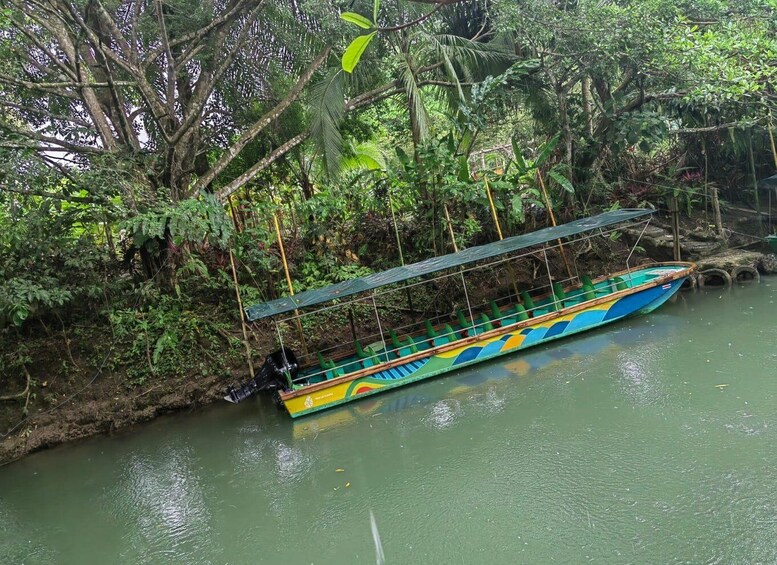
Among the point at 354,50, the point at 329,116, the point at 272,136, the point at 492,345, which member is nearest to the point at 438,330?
the point at 492,345

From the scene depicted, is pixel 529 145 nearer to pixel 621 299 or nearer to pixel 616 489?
pixel 621 299

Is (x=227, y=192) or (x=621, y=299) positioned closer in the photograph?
(x=621, y=299)

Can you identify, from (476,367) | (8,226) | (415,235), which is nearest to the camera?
(8,226)

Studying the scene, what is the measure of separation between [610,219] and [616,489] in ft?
15.1

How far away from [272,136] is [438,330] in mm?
4534

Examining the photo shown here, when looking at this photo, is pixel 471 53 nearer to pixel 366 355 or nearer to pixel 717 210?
pixel 717 210

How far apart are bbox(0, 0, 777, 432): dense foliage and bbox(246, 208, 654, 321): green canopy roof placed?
1.31 metres

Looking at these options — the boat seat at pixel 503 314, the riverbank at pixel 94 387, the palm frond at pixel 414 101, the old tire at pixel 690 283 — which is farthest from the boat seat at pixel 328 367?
the old tire at pixel 690 283

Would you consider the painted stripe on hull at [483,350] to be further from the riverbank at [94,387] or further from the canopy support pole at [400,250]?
the riverbank at [94,387]

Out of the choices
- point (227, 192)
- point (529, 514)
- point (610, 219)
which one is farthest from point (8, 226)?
point (610, 219)

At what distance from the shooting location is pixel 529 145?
13.0 meters

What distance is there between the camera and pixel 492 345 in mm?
6816

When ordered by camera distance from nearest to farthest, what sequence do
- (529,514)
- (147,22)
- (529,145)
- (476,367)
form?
(529,514)
(476,367)
(147,22)
(529,145)

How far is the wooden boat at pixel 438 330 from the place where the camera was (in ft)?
20.8
